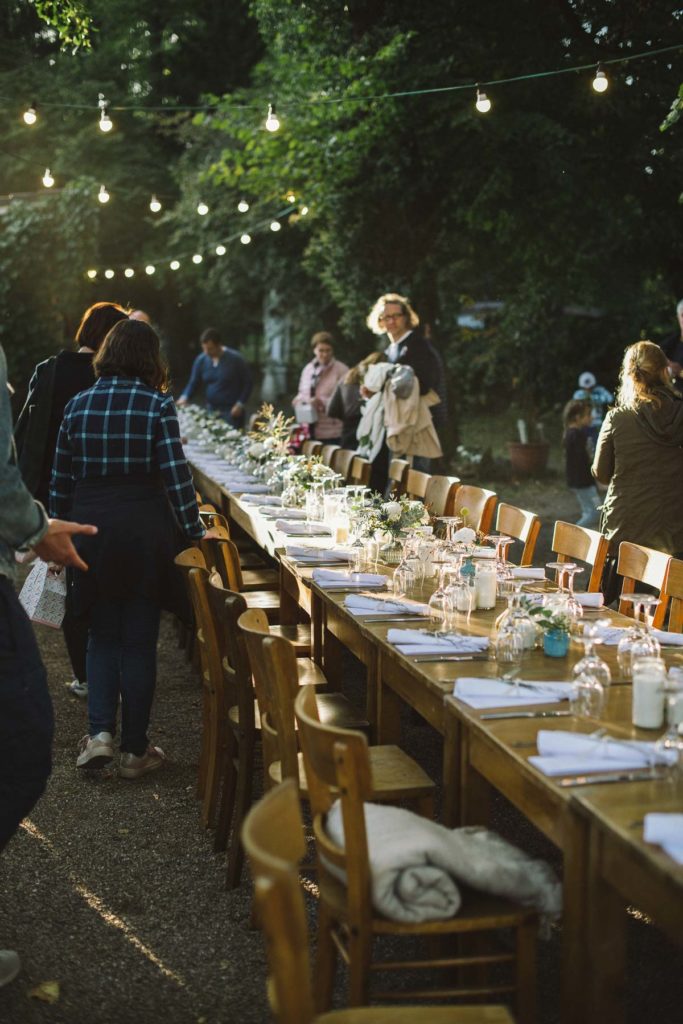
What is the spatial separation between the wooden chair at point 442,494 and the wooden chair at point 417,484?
68mm

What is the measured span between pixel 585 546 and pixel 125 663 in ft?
6.88

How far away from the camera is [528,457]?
16250 mm

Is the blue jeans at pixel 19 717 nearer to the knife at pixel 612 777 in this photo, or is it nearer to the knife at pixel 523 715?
the knife at pixel 523 715

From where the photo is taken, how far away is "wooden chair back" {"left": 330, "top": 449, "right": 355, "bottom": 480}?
8.84 metres

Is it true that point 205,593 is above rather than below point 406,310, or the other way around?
below

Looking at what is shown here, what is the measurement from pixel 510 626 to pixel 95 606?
2.23m

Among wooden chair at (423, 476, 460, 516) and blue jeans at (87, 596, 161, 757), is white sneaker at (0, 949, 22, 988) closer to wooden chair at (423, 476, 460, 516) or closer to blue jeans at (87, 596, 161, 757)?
blue jeans at (87, 596, 161, 757)

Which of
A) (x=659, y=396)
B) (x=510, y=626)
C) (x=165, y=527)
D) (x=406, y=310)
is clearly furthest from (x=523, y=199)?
(x=510, y=626)

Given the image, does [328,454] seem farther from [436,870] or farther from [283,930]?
[283,930]

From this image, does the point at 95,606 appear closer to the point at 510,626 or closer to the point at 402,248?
the point at 510,626

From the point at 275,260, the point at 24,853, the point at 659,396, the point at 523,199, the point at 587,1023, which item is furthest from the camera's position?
the point at 275,260

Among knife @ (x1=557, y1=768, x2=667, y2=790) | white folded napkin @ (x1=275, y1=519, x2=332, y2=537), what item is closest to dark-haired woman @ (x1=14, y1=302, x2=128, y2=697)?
white folded napkin @ (x1=275, y1=519, x2=332, y2=537)

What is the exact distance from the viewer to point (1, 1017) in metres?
3.20

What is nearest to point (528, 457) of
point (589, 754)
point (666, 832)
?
point (589, 754)
